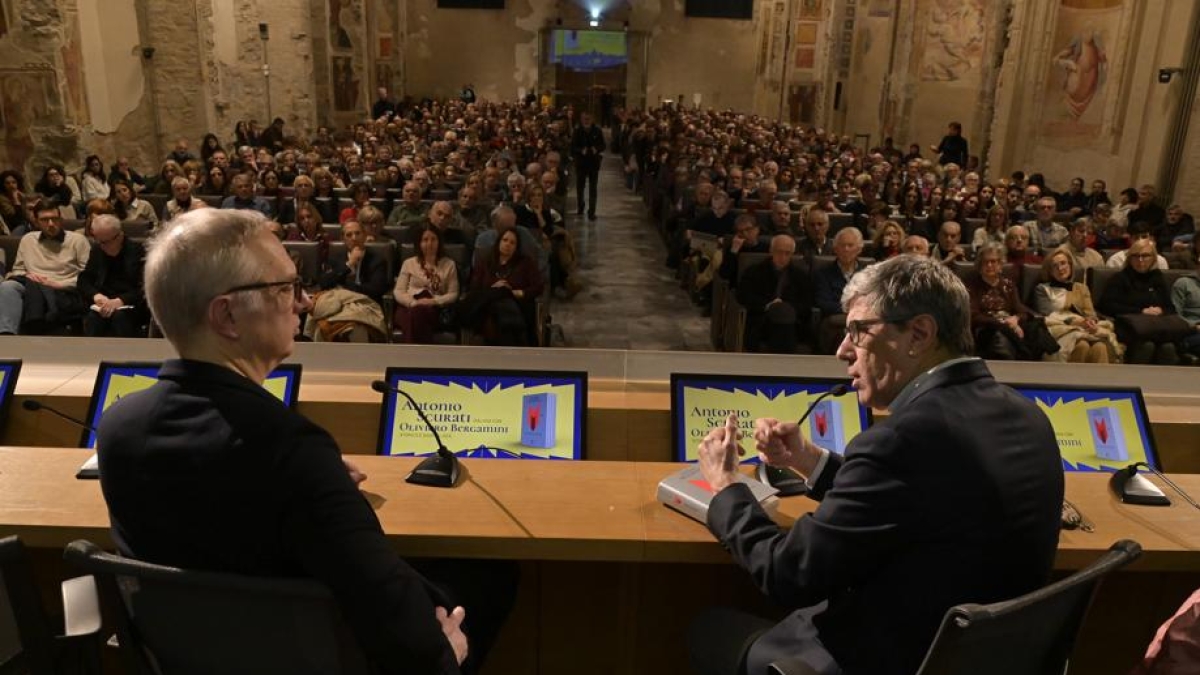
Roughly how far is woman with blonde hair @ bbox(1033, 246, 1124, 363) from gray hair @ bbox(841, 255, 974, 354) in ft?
15.6

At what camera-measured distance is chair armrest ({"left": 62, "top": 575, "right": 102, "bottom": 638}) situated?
1.72 m

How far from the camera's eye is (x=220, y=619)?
149 centimetres

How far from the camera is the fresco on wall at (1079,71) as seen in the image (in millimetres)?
13203

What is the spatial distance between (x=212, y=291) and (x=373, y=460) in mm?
957

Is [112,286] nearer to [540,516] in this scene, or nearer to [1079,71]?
[540,516]

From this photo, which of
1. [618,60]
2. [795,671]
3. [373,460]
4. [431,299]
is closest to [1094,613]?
[795,671]

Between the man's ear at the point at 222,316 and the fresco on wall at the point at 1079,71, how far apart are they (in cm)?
1437

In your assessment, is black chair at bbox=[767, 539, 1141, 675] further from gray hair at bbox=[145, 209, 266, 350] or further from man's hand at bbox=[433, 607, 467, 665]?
gray hair at bbox=[145, 209, 266, 350]

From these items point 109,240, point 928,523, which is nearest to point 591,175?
point 109,240

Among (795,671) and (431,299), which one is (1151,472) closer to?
(795,671)

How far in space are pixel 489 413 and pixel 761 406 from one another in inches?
36.0

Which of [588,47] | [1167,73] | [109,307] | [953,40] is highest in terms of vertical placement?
[588,47]

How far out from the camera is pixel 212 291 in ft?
5.06

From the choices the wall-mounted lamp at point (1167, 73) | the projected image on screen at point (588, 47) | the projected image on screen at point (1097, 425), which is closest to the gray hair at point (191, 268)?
the projected image on screen at point (1097, 425)
